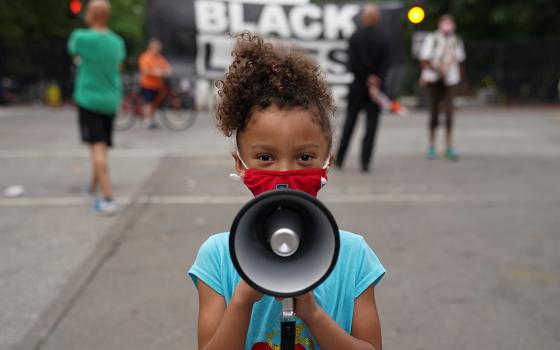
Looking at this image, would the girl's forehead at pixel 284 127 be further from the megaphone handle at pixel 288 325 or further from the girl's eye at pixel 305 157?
the megaphone handle at pixel 288 325

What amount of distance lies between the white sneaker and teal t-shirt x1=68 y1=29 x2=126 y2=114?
87 centimetres

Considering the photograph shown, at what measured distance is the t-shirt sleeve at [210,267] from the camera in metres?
1.67

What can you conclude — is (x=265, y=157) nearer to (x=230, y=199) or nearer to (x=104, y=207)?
(x=104, y=207)

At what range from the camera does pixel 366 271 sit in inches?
67.2

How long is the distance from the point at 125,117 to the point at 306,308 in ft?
41.4

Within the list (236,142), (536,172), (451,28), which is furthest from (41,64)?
(236,142)

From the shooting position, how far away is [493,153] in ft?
33.7

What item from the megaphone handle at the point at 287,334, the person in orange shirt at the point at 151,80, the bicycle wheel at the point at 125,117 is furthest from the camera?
the person in orange shirt at the point at 151,80

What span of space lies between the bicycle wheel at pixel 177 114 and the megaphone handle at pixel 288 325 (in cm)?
1248

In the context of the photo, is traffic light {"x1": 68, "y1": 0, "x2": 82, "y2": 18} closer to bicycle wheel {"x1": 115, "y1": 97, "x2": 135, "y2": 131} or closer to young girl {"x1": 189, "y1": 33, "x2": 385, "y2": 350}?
bicycle wheel {"x1": 115, "y1": 97, "x2": 135, "y2": 131}

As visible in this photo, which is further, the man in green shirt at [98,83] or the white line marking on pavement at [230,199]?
the white line marking on pavement at [230,199]

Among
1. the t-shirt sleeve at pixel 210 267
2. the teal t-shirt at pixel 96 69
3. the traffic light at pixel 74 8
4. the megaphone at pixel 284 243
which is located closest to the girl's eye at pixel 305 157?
the megaphone at pixel 284 243

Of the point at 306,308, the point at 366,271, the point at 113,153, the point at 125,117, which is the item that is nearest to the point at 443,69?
the point at 113,153

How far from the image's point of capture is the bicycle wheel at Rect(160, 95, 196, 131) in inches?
544
